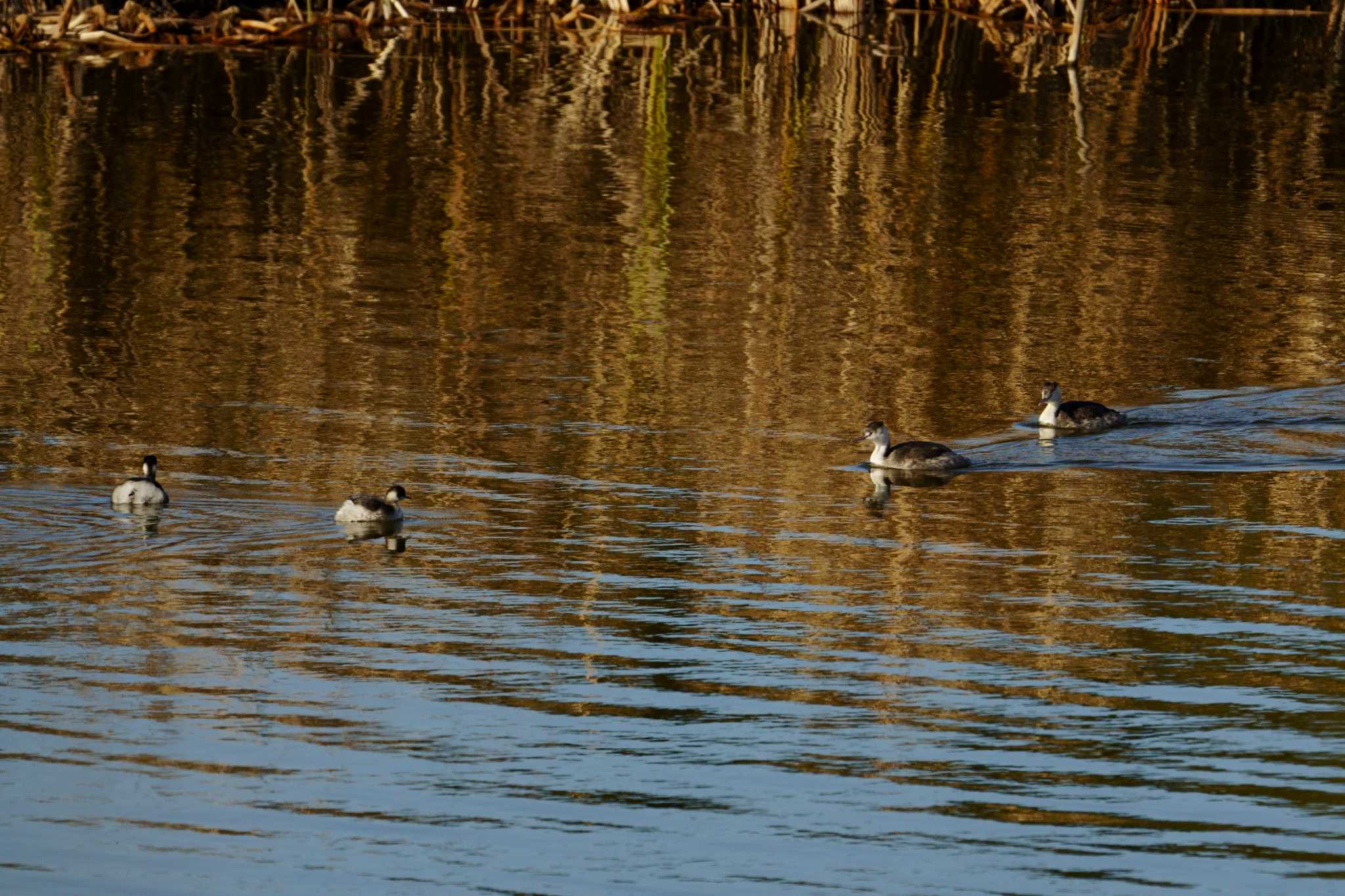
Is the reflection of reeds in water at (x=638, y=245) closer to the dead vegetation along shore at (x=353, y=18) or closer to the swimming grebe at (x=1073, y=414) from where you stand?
the swimming grebe at (x=1073, y=414)

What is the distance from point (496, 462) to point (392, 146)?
15.6 meters

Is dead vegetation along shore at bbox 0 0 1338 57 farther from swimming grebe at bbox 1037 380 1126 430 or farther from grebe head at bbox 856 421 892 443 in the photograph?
grebe head at bbox 856 421 892 443

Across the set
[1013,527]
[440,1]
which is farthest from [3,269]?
[440,1]

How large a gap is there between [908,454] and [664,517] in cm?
218

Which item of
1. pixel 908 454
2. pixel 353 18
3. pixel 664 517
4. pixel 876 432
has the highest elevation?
pixel 353 18

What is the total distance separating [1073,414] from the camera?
15.9m

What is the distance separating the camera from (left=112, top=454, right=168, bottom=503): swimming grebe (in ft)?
42.6

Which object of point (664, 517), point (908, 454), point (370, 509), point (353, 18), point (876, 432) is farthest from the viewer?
point (353, 18)

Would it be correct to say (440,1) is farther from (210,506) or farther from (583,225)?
(210,506)

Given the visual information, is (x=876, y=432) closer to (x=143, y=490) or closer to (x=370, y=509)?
(x=370, y=509)

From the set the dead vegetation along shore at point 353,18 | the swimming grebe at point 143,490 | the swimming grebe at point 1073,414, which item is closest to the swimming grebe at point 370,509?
the swimming grebe at point 143,490

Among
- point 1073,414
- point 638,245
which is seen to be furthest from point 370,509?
point 638,245

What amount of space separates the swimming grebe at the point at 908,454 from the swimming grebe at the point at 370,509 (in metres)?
3.63

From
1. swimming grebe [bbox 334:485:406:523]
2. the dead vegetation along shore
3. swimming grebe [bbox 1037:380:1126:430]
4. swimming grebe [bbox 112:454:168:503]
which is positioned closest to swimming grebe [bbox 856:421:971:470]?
swimming grebe [bbox 1037:380:1126:430]
